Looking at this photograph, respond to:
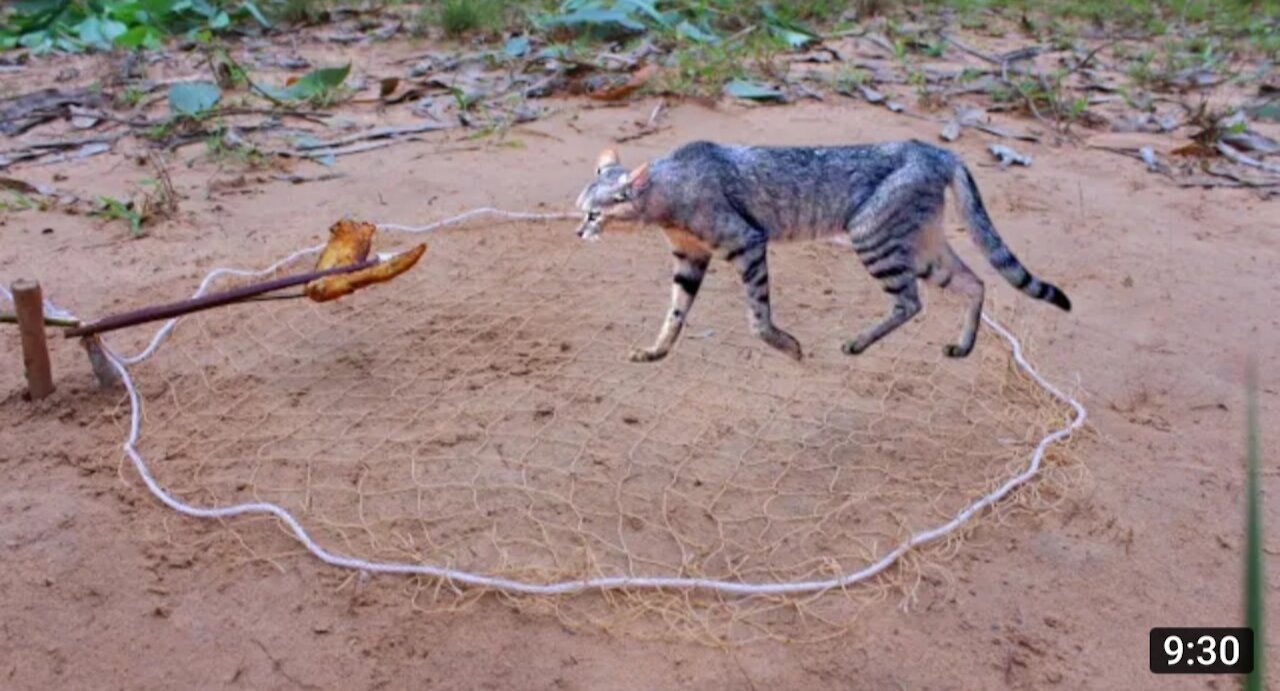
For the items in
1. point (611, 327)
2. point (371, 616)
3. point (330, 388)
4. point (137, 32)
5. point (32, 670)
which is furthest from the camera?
point (137, 32)

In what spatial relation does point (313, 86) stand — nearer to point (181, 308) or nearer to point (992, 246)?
point (181, 308)

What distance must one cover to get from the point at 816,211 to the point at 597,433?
3.42 ft

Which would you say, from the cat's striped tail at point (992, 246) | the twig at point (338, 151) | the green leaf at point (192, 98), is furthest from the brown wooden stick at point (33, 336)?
the green leaf at point (192, 98)

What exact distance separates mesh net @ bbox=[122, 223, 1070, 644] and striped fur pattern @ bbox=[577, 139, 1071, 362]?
40cm

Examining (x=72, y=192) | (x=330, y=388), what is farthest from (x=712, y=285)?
(x=72, y=192)

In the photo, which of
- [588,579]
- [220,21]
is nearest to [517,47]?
[220,21]

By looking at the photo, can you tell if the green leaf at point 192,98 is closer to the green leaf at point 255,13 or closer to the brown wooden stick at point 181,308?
the green leaf at point 255,13

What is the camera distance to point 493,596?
3.13 meters

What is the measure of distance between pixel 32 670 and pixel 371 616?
82cm

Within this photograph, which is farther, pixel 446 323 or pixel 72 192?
pixel 72 192

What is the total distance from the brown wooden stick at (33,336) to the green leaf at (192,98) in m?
3.22

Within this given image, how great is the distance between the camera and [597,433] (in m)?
3.86

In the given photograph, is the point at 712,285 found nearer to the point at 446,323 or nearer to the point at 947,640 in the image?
the point at 446,323

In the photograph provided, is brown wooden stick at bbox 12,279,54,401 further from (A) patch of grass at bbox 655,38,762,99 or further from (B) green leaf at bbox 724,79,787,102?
(B) green leaf at bbox 724,79,787,102
